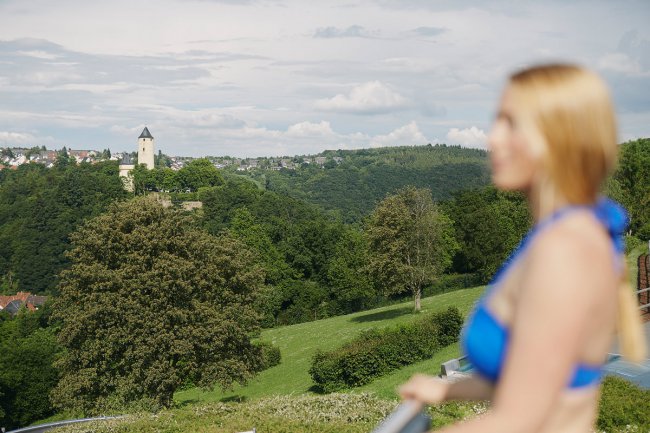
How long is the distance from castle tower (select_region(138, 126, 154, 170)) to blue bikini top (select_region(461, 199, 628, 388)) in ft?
613

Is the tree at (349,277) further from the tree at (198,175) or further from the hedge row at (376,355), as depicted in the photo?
the tree at (198,175)

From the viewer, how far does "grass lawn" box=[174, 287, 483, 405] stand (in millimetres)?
24828

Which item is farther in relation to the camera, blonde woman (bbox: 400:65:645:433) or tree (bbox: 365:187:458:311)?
tree (bbox: 365:187:458:311)

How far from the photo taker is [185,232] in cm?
2944

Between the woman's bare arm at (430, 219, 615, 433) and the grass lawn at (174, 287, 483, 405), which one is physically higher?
the woman's bare arm at (430, 219, 615, 433)

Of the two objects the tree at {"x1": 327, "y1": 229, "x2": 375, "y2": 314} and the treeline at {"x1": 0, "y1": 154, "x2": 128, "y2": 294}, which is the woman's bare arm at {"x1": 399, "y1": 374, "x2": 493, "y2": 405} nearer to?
the tree at {"x1": 327, "y1": 229, "x2": 375, "y2": 314}

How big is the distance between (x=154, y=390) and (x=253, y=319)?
15.9ft

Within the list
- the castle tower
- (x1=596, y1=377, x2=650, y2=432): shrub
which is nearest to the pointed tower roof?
the castle tower

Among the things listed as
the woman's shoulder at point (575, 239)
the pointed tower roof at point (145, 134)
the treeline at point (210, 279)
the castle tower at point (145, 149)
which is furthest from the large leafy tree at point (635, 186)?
the pointed tower roof at point (145, 134)

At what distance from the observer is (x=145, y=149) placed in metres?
184

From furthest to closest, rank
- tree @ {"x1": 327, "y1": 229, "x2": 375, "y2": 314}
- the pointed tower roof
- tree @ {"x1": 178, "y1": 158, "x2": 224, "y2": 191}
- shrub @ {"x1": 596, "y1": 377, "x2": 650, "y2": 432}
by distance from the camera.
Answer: the pointed tower roof < tree @ {"x1": 178, "y1": 158, "x2": 224, "y2": 191} < tree @ {"x1": 327, "y1": 229, "x2": 375, "y2": 314} < shrub @ {"x1": 596, "y1": 377, "x2": 650, "y2": 432}

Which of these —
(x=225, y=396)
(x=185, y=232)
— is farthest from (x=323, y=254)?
(x=185, y=232)

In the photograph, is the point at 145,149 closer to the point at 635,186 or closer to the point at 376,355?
the point at 635,186

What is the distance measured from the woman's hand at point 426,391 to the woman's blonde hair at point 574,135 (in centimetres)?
55
